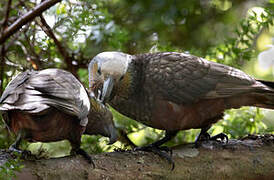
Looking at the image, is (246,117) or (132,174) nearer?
(132,174)

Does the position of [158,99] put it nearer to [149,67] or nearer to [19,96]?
[149,67]

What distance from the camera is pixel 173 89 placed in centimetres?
242

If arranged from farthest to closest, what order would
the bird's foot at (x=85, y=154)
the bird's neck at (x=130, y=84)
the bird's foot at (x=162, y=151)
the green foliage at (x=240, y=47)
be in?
the green foliage at (x=240, y=47) < the bird's neck at (x=130, y=84) < the bird's foot at (x=162, y=151) < the bird's foot at (x=85, y=154)

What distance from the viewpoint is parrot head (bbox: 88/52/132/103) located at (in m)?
2.40

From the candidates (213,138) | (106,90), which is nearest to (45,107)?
(106,90)

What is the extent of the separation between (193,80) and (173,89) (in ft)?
0.46

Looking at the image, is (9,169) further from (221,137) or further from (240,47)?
(240,47)

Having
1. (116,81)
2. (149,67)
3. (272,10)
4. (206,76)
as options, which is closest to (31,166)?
(116,81)

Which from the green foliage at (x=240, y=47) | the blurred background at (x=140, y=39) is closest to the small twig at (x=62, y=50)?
the blurred background at (x=140, y=39)

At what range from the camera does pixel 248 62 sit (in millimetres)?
3367

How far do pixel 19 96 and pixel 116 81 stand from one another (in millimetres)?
691

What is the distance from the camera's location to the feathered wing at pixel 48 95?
6.26 ft

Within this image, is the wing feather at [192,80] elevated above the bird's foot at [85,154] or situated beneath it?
elevated above

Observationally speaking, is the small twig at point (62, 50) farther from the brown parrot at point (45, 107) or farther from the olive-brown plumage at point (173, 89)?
the brown parrot at point (45, 107)
